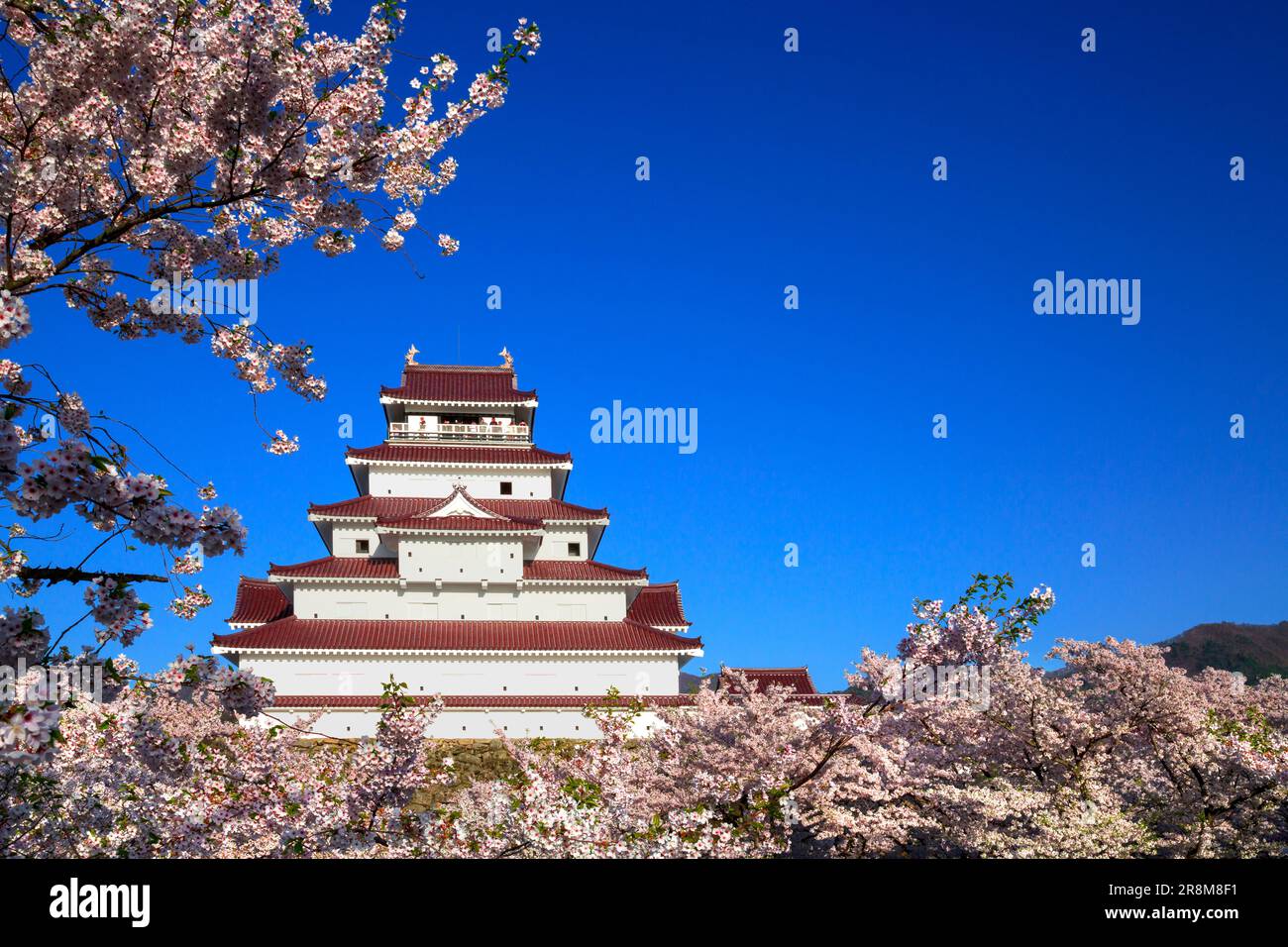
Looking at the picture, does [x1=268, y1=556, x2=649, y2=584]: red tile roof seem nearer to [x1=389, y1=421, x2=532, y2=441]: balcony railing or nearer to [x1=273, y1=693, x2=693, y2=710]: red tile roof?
[x1=273, y1=693, x2=693, y2=710]: red tile roof

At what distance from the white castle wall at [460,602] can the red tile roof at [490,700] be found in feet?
12.6

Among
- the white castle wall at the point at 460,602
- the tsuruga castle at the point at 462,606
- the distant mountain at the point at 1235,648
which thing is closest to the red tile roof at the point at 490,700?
the tsuruga castle at the point at 462,606

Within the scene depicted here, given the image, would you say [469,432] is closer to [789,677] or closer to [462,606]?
[462,606]

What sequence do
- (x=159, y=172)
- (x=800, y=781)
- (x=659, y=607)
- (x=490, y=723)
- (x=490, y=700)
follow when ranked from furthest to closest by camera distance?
(x=659, y=607) < (x=490, y=700) < (x=490, y=723) < (x=800, y=781) < (x=159, y=172)

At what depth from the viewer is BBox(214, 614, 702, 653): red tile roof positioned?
37.6 meters

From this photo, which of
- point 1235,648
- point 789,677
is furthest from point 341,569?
point 1235,648

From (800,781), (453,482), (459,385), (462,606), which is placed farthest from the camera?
(459,385)

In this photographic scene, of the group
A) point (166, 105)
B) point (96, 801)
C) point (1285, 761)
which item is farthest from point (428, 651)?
point (166, 105)

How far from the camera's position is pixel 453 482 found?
4469 centimetres

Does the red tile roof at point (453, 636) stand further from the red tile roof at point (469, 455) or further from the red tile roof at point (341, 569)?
the red tile roof at point (469, 455)

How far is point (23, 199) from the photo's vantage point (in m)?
6.88

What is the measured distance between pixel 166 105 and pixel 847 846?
14.3 meters

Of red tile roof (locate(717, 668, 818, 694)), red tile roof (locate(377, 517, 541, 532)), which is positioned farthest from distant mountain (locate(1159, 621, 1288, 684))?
red tile roof (locate(377, 517, 541, 532))

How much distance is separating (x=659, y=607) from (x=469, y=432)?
13117mm
